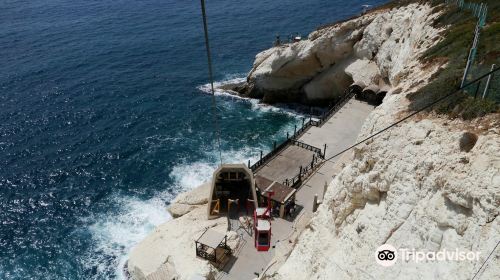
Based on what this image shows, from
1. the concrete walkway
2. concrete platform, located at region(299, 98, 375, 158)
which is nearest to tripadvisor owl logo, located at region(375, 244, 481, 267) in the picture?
the concrete walkway

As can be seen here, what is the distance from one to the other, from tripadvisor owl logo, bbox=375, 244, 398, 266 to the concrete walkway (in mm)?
10455

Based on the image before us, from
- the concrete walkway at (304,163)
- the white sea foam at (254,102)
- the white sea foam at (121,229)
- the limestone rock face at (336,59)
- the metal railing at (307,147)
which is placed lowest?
the white sea foam at (121,229)

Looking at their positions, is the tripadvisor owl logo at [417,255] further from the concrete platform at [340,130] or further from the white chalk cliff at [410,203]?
the concrete platform at [340,130]

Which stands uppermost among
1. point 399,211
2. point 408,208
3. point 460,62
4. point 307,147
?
point 460,62

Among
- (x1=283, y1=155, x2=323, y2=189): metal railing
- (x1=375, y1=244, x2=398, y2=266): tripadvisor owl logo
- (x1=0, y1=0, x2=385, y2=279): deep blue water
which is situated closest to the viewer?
(x1=375, y1=244, x2=398, y2=266): tripadvisor owl logo

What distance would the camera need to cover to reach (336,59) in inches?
2315

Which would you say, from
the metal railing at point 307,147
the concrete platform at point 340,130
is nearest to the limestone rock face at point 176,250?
the metal railing at point 307,147

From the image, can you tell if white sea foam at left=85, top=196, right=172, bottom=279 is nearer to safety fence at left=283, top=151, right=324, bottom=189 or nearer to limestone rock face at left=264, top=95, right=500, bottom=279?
safety fence at left=283, top=151, right=324, bottom=189

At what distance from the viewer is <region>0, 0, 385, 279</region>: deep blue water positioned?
37406 millimetres

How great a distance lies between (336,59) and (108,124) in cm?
3714

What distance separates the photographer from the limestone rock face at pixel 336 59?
4922 cm

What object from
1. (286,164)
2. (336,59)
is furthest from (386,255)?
(336,59)

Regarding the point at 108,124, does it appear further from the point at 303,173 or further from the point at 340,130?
the point at 340,130

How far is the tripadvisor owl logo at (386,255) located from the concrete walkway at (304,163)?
10455 mm
